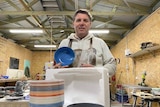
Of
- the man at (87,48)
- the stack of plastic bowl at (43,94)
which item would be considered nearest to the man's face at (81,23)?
the man at (87,48)

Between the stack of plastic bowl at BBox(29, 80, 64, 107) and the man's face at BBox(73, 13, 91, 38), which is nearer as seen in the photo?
the stack of plastic bowl at BBox(29, 80, 64, 107)

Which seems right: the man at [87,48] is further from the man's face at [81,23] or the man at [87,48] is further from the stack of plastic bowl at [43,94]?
the stack of plastic bowl at [43,94]

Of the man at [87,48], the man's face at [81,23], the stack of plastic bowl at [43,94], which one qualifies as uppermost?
the man's face at [81,23]

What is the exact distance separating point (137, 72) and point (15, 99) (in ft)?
18.3

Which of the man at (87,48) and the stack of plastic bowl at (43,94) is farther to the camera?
the man at (87,48)

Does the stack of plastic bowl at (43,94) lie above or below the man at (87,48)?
below

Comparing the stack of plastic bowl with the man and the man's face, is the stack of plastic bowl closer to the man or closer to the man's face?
the man

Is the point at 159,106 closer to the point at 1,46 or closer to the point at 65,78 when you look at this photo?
the point at 65,78

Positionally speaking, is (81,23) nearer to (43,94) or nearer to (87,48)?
(87,48)

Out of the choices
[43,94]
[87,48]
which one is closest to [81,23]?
[87,48]

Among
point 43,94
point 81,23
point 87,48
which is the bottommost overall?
point 43,94

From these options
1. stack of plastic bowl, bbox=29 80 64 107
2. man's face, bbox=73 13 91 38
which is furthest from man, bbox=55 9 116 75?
stack of plastic bowl, bbox=29 80 64 107

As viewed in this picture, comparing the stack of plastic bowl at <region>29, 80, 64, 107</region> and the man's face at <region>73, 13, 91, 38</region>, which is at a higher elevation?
the man's face at <region>73, 13, 91, 38</region>

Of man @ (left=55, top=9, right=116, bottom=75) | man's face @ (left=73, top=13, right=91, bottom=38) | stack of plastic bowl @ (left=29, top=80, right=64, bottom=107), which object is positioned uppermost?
man's face @ (left=73, top=13, right=91, bottom=38)
